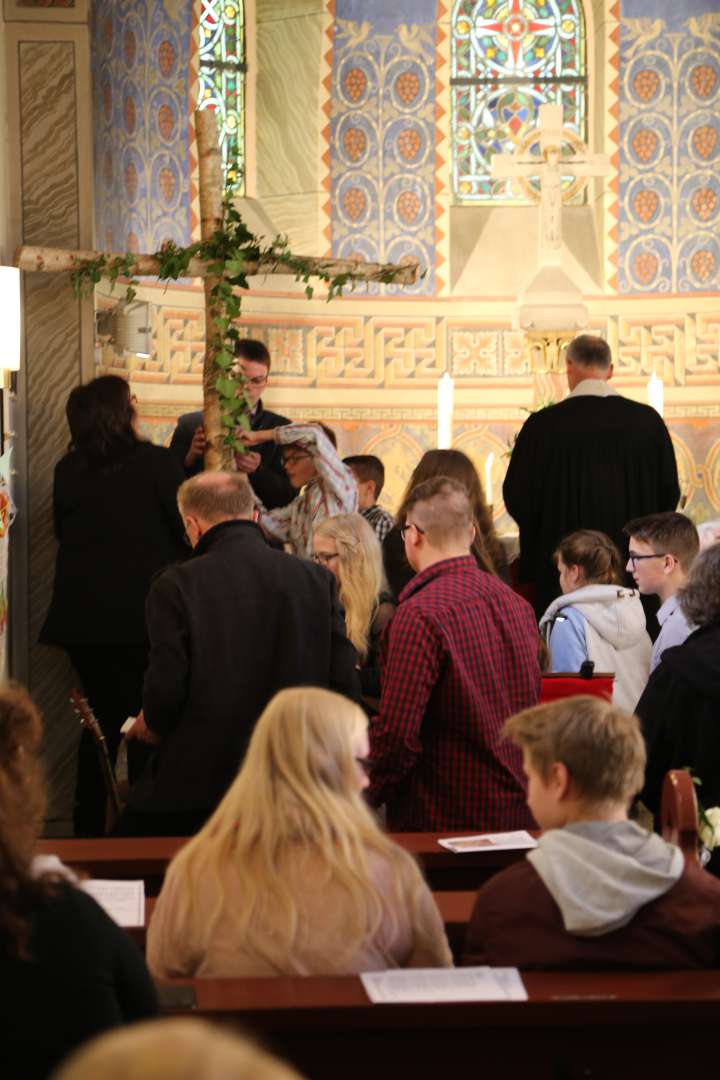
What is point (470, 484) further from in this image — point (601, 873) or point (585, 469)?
point (601, 873)

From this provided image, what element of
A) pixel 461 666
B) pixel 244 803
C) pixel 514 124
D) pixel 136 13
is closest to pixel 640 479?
pixel 461 666

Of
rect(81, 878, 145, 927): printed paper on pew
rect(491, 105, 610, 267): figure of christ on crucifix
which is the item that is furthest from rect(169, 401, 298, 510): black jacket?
rect(491, 105, 610, 267): figure of christ on crucifix

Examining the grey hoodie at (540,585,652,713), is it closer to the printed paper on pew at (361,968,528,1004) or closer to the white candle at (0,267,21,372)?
the white candle at (0,267,21,372)

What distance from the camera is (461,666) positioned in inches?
152

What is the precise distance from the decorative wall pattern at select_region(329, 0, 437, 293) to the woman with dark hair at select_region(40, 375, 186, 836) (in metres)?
5.67

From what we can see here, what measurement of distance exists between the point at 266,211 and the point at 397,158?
1005 millimetres

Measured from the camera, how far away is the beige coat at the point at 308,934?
2.56 meters

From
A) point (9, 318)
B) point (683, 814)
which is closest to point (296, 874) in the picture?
point (683, 814)

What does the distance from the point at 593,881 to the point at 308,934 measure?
1.49ft

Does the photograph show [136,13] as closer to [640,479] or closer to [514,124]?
[514,124]

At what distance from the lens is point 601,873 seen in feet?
8.59

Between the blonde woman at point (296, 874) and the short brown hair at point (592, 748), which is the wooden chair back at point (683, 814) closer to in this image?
the short brown hair at point (592, 748)

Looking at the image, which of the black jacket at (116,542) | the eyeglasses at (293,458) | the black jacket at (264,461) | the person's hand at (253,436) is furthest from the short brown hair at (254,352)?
the black jacket at (116,542)

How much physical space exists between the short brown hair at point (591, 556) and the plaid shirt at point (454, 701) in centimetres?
140
